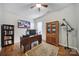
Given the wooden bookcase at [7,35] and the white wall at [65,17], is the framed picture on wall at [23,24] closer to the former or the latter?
the wooden bookcase at [7,35]

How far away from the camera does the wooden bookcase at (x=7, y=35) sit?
218 centimetres

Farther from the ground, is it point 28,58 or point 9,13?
point 9,13

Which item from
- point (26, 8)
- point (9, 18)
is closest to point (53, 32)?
point (26, 8)

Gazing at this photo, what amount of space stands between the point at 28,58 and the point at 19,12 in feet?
2.91

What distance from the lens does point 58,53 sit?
2.23 meters

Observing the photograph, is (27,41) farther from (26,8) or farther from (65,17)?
(65,17)

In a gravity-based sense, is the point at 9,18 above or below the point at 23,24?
above

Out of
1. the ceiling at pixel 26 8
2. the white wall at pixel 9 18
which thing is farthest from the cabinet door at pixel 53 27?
the white wall at pixel 9 18

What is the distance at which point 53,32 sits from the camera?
7.44 feet

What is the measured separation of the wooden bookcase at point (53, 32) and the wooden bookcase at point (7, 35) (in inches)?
26.6

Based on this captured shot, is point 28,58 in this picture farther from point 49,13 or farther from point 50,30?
point 49,13

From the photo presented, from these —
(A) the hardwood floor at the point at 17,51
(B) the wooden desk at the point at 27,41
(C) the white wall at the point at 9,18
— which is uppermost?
(C) the white wall at the point at 9,18

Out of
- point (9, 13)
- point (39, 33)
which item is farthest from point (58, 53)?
point (9, 13)

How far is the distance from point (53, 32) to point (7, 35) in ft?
2.90
